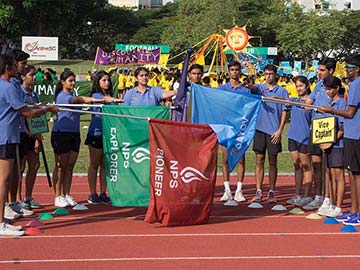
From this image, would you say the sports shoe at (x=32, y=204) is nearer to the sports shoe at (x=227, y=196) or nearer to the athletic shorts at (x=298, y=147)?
the sports shoe at (x=227, y=196)

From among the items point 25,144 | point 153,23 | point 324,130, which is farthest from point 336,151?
point 153,23

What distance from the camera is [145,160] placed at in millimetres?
9867

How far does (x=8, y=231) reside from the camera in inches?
350

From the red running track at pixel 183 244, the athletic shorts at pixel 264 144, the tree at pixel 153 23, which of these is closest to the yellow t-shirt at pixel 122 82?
the athletic shorts at pixel 264 144

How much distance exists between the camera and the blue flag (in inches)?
417

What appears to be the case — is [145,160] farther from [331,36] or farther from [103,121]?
[331,36]

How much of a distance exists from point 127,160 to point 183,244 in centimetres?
179

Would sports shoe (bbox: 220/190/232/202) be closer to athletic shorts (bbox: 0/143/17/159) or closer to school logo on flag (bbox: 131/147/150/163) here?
school logo on flag (bbox: 131/147/150/163)

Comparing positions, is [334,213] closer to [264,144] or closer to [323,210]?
[323,210]

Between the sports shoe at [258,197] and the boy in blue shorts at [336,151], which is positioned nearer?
the boy in blue shorts at [336,151]

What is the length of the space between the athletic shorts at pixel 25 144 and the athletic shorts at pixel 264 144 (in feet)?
10.6

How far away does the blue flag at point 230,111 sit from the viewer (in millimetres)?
10581

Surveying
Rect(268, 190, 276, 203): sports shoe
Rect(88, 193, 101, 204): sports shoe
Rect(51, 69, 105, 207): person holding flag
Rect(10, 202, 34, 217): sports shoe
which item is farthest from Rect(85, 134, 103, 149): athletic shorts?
Rect(268, 190, 276, 203): sports shoe

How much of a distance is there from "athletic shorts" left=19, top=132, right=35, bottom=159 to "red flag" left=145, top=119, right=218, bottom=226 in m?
2.07
